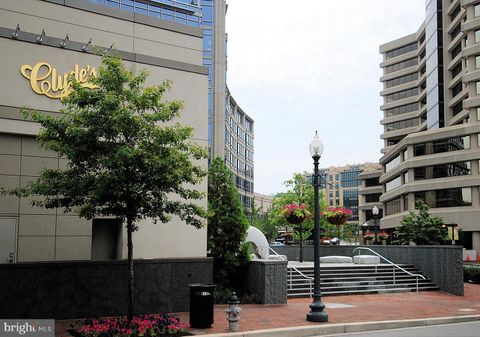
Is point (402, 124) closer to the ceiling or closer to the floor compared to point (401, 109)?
closer to the floor

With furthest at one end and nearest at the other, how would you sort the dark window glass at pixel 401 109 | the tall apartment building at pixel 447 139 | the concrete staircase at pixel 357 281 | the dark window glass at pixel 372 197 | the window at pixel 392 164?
the dark window glass at pixel 372 197 → the dark window glass at pixel 401 109 → the window at pixel 392 164 → the tall apartment building at pixel 447 139 → the concrete staircase at pixel 357 281

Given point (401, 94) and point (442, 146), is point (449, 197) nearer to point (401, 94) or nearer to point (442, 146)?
point (442, 146)

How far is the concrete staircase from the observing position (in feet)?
73.0

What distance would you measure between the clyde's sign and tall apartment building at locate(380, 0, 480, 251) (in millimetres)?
55626

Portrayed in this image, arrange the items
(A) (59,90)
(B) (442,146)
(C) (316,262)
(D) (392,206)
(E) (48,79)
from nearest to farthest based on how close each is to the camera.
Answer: (C) (316,262) < (E) (48,79) < (A) (59,90) < (B) (442,146) < (D) (392,206)

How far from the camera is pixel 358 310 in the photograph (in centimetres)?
1784

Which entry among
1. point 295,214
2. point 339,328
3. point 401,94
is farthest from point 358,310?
point 401,94

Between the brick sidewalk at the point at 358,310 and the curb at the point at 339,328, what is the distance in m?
0.58

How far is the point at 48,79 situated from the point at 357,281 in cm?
1482

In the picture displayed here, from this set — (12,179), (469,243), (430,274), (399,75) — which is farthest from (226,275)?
(399,75)

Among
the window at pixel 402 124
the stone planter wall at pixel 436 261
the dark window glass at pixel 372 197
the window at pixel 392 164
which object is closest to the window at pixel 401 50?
the window at pixel 402 124

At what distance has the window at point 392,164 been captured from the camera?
79162mm

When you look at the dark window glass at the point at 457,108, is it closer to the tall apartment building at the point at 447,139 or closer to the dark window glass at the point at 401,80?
the tall apartment building at the point at 447,139

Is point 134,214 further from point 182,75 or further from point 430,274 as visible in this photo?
point 430,274
